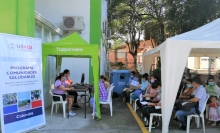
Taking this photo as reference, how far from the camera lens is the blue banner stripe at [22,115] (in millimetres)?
4973

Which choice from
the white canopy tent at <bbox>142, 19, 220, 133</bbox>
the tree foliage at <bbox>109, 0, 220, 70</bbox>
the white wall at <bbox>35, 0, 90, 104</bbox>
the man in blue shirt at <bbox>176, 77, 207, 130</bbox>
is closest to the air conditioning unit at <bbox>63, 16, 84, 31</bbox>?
the white wall at <bbox>35, 0, 90, 104</bbox>

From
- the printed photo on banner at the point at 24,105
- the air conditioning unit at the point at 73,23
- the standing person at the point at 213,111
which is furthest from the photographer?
the air conditioning unit at the point at 73,23

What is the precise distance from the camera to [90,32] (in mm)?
10836

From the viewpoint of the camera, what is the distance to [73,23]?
10367 mm

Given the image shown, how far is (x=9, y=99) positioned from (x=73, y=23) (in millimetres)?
5902

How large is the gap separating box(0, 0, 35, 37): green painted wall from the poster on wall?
0.57 m

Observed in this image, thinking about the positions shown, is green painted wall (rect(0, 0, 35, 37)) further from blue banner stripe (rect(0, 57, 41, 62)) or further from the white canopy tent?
the white canopy tent

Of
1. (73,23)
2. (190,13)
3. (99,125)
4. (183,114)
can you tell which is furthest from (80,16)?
(183,114)

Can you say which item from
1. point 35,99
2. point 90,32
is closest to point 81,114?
point 35,99

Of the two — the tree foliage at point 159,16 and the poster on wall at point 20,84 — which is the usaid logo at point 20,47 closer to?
the poster on wall at point 20,84

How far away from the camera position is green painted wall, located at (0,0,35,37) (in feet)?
18.9

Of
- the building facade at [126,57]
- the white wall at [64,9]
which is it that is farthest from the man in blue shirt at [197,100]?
the building facade at [126,57]

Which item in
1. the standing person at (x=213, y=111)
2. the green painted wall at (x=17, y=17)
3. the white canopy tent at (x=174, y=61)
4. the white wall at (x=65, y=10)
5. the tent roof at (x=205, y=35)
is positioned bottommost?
the standing person at (x=213, y=111)

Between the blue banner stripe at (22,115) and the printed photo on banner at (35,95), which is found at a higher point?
the printed photo on banner at (35,95)
